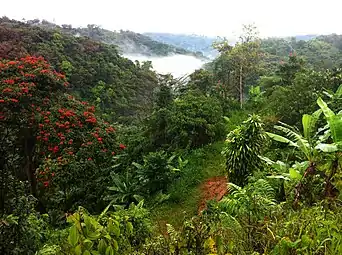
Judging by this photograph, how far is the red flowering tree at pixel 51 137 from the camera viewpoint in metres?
8.43

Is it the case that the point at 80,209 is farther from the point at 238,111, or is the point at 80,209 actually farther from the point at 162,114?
the point at 238,111

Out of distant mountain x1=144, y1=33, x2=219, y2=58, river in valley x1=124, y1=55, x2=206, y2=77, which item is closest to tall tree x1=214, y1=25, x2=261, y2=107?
river in valley x1=124, y1=55, x2=206, y2=77

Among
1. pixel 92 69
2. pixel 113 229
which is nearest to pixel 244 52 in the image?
pixel 92 69

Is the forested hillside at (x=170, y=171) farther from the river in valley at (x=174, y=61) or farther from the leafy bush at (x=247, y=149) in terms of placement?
the river in valley at (x=174, y=61)

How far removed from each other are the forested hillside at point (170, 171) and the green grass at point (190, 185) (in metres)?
0.03

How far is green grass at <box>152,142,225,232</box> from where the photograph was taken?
786 centimetres

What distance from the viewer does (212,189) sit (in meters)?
8.82

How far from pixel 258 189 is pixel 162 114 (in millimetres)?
5929

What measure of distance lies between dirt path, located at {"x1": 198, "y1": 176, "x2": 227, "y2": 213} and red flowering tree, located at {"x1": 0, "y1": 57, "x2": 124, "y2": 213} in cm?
261

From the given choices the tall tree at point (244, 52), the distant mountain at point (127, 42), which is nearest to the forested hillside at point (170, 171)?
the tall tree at point (244, 52)

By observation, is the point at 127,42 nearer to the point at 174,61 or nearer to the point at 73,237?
the point at 174,61

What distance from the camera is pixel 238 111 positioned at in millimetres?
15375

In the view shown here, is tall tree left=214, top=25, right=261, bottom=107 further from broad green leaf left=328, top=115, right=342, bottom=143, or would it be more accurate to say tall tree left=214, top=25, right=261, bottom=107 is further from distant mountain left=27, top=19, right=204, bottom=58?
distant mountain left=27, top=19, right=204, bottom=58

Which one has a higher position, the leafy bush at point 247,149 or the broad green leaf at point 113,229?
the broad green leaf at point 113,229
